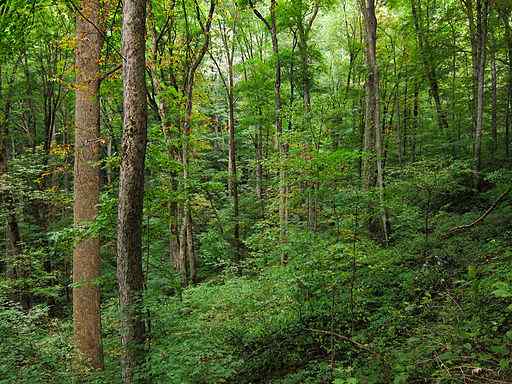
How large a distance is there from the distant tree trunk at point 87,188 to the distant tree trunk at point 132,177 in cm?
220

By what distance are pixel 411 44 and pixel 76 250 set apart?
17878 mm

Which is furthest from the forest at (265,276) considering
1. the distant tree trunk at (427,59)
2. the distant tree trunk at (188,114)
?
the distant tree trunk at (427,59)

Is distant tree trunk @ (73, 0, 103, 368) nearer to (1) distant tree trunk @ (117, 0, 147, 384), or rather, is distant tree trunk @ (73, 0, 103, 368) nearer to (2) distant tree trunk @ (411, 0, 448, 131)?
(1) distant tree trunk @ (117, 0, 147, 384)

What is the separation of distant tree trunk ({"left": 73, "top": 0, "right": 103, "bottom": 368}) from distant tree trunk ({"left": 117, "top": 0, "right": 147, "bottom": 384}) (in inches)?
86.5

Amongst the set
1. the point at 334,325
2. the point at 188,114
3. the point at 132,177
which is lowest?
the point at 334,325

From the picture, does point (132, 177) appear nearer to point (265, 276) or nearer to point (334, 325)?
point (265, 276)

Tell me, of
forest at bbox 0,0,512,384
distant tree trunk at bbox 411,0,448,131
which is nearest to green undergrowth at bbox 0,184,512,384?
forest at bbox 0,0,512,384

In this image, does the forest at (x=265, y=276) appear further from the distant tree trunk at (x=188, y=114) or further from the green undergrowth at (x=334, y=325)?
the distant tree trunk at (x=188, y=114)

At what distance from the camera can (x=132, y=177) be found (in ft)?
16.5

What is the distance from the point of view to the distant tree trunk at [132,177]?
5016mm

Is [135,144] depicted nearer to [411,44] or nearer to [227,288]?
Answer: [227,288]

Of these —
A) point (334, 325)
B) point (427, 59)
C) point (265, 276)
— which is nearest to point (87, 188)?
point (265, 276)

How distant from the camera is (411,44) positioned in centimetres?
1825

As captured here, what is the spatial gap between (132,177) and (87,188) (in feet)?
8.86
